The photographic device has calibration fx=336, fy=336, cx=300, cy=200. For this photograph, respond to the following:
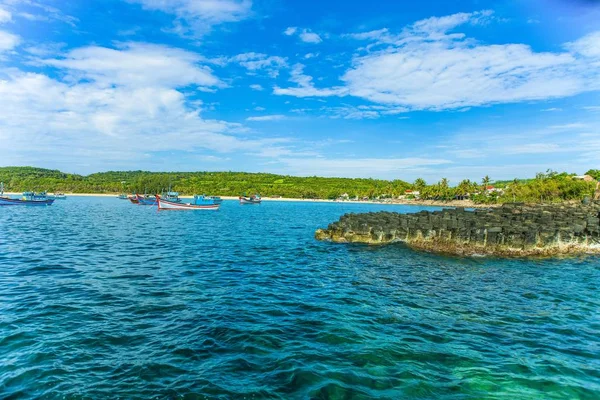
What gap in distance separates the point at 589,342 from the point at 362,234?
76.2 feet

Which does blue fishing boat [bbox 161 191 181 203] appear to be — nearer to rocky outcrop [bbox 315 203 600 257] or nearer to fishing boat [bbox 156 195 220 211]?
fishing boat [bbox 156 195 220 211]

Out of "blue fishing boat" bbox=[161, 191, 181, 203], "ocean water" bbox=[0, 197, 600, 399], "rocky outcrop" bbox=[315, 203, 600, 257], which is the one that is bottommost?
"ocean water" bbox=[0, 197, 600, 399]

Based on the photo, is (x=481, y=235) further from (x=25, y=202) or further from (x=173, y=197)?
(x=25, y=202)

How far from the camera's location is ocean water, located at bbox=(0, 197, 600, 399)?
297 inches

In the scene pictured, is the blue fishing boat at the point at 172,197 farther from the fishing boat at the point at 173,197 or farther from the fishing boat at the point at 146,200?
the fishing boat at the point at 146,200

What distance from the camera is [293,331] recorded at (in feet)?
35.2

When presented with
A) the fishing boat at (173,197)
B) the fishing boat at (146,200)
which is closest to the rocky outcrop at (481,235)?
the fishing boat at (173,197)

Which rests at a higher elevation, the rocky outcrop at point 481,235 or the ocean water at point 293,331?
the rocky outcrop at point 481,235

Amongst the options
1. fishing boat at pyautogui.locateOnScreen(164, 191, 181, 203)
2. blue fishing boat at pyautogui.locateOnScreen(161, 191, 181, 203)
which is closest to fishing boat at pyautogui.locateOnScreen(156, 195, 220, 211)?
blue fishing boat at pyautogui.locateOnScreen(161, 191, 181, 203)

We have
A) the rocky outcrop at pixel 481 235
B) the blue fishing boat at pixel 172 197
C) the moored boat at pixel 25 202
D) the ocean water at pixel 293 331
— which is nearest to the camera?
the ocean water at pixel 293 331

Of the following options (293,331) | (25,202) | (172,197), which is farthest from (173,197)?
(293,331)

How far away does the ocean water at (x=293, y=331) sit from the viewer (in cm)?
755

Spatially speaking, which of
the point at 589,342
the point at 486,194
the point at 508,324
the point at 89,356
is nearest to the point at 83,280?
the point at 89,356

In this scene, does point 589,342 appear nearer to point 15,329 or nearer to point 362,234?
point 15,329
